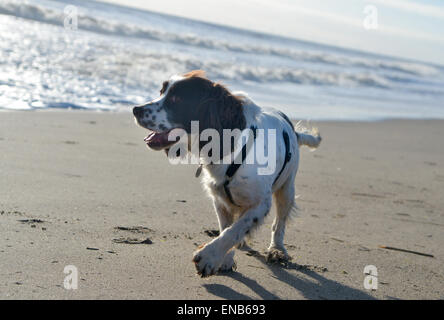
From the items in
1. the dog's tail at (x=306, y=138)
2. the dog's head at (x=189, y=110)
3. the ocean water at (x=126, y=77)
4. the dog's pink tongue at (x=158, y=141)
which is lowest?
the dog's pink tongue at (x=158, y=141)

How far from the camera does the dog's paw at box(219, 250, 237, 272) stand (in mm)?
3750

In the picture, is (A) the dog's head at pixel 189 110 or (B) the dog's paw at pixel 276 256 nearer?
(A) the dog's head at pixel 189 110

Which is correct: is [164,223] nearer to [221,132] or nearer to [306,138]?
[221,132]

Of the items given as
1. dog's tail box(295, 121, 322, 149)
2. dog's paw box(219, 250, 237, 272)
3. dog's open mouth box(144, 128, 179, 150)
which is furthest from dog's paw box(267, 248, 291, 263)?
dog's tail box(295, 121, 322, 149)

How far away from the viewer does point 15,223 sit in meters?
3.98

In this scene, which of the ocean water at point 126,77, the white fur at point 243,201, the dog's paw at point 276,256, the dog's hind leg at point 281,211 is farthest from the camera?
the ocean water at point 126,77

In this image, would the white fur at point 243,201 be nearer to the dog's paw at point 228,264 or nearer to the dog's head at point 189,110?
the dog's paw at point 228,264

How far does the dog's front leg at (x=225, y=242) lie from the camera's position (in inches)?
136

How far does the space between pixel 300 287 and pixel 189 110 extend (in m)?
Answer: 1.36

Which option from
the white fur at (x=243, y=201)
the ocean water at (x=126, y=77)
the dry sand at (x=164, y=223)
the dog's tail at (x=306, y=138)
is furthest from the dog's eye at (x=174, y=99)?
the ocean water at (x=126, y=77)

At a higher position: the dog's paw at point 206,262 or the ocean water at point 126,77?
the ocean water at point 126,77

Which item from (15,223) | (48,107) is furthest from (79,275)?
(48,107)

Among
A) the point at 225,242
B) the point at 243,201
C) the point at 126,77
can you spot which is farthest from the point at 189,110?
the point at 126,77
